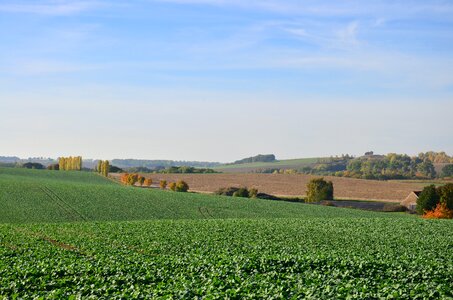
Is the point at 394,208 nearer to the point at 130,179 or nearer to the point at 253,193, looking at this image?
the point at 253,193

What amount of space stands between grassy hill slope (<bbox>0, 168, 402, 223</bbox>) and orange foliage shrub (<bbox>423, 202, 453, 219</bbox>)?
8.17 m

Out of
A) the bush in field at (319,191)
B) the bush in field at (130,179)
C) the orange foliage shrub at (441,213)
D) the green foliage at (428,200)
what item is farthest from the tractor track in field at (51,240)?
the bush in field at (130,179)

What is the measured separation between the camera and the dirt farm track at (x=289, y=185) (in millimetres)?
95312

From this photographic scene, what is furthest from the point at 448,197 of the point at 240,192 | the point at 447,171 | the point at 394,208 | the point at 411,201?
the point at 447,171

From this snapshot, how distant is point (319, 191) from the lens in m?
89.9

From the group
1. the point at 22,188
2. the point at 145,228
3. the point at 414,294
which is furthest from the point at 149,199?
the point at 414,294

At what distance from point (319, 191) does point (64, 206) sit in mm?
40356

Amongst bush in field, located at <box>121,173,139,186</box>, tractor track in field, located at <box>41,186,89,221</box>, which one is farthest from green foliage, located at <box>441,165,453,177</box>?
tractor track in field, located at <box>41,186,89,221</box>

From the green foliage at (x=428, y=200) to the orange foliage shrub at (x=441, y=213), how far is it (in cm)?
141

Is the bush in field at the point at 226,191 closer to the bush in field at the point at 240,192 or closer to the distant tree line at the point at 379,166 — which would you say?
the bush in field at the point at 240,192

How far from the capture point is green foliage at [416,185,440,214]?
7294 cm

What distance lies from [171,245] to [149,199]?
3772cm

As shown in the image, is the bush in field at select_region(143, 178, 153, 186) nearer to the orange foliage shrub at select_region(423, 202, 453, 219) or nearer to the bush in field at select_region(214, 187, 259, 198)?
the bush in field at select_region(214, 187, 259, 198)

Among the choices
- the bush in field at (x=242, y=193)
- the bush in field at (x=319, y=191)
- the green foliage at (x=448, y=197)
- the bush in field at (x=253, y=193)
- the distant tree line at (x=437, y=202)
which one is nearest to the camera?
the distant tree line at (x=437, y=202)
